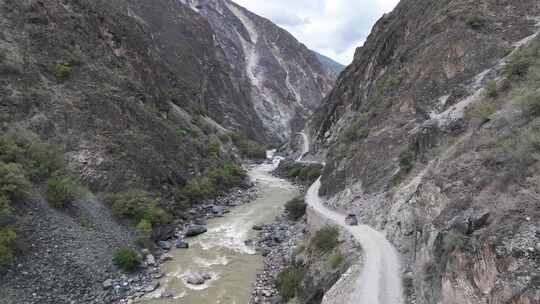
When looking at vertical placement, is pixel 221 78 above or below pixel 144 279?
above

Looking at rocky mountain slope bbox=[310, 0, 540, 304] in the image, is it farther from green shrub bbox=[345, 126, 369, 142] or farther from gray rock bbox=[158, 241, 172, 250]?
gray rock bbox=[158, 241, 172, 250]

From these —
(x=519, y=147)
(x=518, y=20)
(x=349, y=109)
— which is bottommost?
(x=519, y=147)

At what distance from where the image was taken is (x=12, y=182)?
21344 mm

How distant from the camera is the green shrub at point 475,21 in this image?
31.5 metres

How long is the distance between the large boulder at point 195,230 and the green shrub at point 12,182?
11.6 metres

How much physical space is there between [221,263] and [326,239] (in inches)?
319

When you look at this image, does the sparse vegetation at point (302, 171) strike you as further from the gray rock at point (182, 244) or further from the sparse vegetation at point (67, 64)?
the sparse vegetation at point (67, 64)

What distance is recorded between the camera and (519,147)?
1020 centimetres

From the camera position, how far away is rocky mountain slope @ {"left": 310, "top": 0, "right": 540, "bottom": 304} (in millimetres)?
8195

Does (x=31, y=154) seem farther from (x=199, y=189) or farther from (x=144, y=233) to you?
(x=199, y=189)

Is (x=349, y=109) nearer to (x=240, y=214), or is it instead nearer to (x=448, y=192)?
(x=240, y=214)

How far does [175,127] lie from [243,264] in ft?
81.5

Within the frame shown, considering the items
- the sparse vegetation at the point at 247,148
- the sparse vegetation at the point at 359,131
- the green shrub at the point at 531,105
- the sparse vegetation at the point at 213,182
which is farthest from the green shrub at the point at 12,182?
the sparse vegetation at the point at 247,148

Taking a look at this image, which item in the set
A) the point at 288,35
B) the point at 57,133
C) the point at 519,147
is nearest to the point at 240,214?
the point at 57,133
